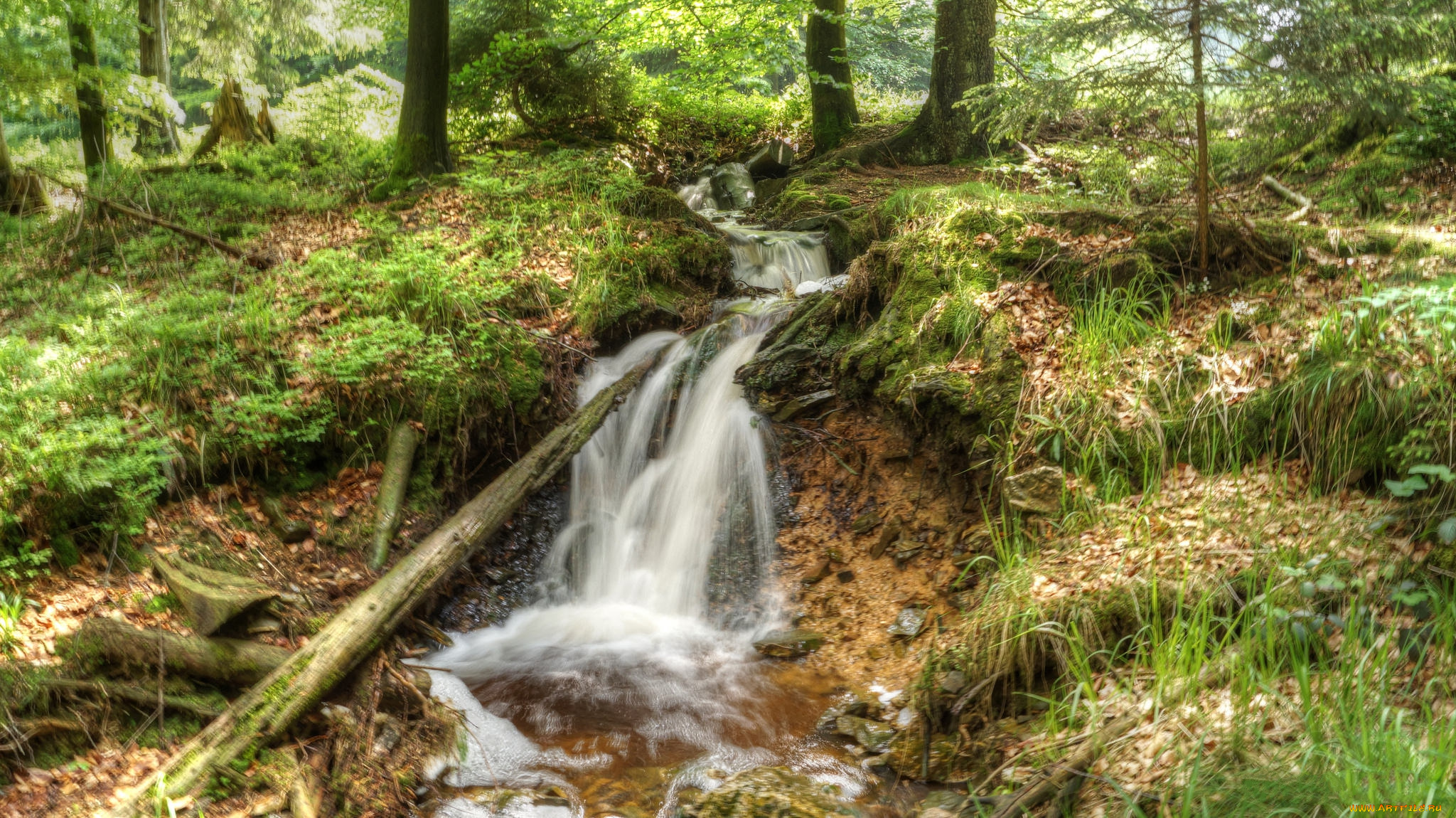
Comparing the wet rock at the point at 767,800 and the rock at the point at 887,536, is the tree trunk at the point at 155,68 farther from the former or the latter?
the wet rock at the point at 767,800

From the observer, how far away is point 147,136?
1381 cm

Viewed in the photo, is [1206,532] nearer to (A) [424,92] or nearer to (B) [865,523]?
(B) [865,523]

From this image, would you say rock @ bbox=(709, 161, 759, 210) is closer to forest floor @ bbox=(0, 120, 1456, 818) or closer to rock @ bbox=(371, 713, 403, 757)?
forest floor @ bbox=(0, 120, 1456, 818)

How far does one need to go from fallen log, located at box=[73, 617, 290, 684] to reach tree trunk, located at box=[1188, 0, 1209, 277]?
617cm

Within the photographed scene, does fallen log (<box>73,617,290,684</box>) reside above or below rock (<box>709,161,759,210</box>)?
below

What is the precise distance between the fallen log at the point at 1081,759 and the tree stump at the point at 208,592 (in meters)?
3.78

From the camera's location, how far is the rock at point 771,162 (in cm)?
1355

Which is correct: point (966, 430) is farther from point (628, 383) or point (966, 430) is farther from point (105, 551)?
point (105, 551)

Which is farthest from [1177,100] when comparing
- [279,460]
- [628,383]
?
[279,460]

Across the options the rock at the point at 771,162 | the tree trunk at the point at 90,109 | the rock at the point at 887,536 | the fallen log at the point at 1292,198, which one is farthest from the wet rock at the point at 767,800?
the tree trunk at the point at 90,109

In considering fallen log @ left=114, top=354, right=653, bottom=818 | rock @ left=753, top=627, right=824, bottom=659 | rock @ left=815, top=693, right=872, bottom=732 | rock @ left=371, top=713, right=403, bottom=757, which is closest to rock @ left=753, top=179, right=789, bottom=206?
fallen log @ left=114, top=354, right=653, bottom=818

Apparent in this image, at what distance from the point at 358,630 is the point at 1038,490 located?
4.08m

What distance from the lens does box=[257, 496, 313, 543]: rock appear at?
16.9ft

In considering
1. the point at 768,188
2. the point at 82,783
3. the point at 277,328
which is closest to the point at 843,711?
the point at 82,783
